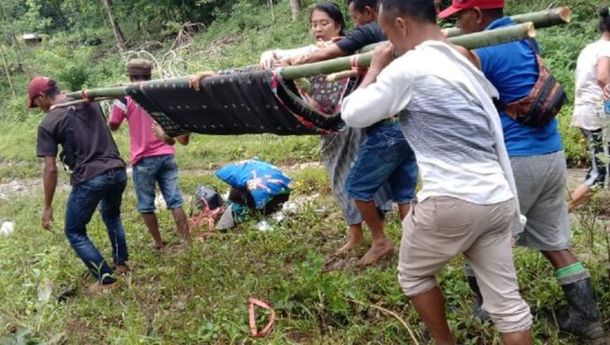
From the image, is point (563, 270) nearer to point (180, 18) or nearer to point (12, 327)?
point (12, 327)

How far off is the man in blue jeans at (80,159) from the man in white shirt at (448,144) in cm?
281

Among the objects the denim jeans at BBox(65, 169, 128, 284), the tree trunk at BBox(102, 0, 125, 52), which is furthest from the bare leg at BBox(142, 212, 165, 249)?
the tree trunk at BBox(102, 0, 125, 52)

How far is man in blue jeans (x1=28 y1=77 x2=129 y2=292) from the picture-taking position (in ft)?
14.6

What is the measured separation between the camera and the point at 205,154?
10008 millimetres

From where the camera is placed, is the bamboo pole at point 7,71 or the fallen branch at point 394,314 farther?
the bamboo pole at point 7,71

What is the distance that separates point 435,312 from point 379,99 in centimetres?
97

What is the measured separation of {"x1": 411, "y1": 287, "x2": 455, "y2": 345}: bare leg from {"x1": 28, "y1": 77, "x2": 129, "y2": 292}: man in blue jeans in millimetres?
2787

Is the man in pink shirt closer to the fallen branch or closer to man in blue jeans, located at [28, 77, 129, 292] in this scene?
man in blue jeans, located at [28, 77, 129, 292]

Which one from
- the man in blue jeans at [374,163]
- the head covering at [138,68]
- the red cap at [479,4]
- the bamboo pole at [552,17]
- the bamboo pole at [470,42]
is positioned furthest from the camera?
the head covering at [138,68]

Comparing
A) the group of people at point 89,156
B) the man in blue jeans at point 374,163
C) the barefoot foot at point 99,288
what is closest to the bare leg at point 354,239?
the man in blue jeans at point 374,163

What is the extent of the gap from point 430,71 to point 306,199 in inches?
155

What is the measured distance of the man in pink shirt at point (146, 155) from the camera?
494 centimetres

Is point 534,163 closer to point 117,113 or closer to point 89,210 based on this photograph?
point 89,210

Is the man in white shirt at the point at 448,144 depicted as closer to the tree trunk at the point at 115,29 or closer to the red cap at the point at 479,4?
the red cap at the point at 479,4
